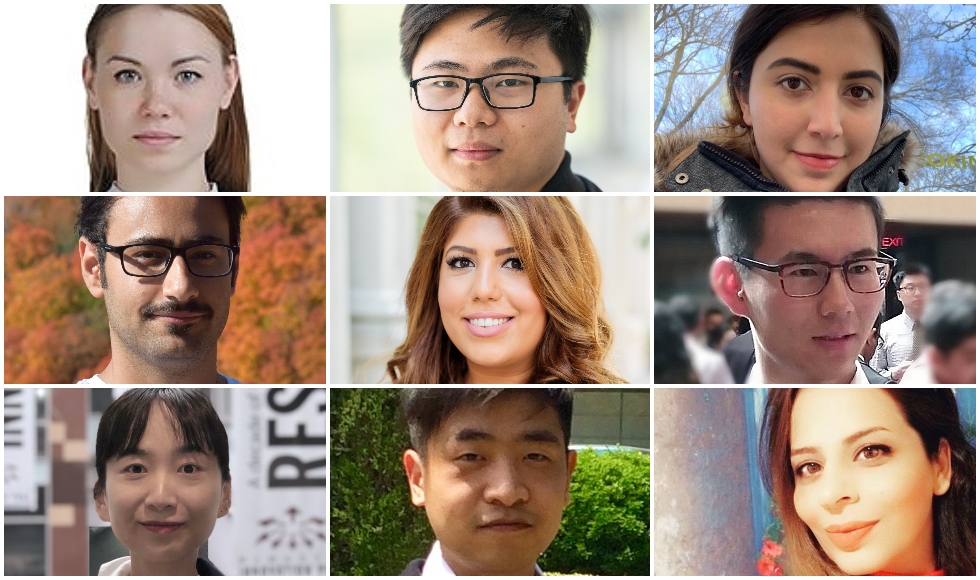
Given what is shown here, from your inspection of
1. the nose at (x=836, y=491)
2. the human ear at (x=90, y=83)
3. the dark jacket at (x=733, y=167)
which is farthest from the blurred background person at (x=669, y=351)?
the human ear at (x=90, y=83)

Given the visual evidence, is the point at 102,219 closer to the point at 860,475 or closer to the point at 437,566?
the point at 437,566

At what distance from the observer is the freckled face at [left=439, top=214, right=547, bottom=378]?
9.79ft

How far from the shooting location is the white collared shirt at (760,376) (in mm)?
3053

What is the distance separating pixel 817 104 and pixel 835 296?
517mm

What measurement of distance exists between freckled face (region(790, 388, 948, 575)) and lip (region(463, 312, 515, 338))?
32.6 inches

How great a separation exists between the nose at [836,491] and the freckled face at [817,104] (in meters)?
0.78

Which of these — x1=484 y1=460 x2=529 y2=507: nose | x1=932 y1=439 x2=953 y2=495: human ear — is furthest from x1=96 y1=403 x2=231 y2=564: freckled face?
x1=932 y1=439 x2=953 y2=495: human ear

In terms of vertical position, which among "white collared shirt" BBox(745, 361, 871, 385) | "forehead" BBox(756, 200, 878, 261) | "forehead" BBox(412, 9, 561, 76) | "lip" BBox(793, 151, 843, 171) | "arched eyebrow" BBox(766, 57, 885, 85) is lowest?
"white collared shirt" BBox(745, 361, 871, 385)

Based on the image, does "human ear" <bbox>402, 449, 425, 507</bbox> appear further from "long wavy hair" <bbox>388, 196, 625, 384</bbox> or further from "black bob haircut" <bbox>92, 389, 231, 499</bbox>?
"black bob haircut" <bbox>92, 389, 231, 499</bbox>

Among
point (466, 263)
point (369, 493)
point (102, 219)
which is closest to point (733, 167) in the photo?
point (466, 263)

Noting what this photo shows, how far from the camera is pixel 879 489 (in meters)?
3.05

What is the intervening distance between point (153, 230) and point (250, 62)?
0.53 meters

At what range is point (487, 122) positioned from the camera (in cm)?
297

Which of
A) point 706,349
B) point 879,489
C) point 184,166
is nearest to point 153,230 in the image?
point 184,166
